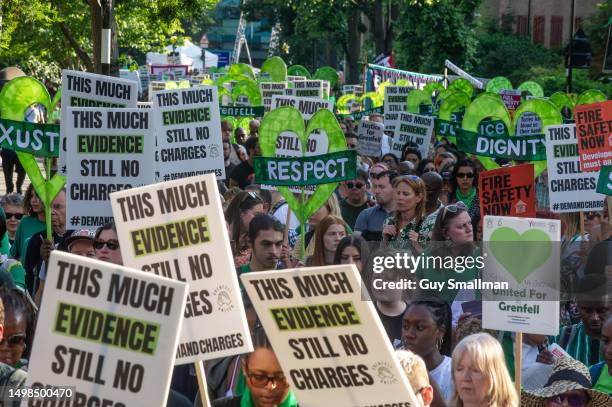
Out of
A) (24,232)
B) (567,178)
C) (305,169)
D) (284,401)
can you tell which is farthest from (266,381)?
(567,178)

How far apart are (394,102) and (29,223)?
12.4 metres

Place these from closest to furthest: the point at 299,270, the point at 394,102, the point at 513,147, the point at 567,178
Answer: the point at 299,270, the point at 567,178, the point at 513,147, the point at 394,102

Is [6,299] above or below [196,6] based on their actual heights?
below

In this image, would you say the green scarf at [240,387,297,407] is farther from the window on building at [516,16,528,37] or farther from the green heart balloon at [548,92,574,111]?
the window on building at [516,16,528,37]

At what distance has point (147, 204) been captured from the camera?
19.8 ft

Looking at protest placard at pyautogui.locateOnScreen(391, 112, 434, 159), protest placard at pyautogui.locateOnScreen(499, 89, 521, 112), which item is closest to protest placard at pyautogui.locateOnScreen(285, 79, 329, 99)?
protest placard at pyautogui.locateOnScreen(391, 112, 434, 159)

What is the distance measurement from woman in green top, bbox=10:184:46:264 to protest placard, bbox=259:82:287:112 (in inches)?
473

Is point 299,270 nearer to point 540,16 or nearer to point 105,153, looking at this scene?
point 105,153

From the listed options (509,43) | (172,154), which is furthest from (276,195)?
(509,43)

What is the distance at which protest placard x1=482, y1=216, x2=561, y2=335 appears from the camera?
6934 millimetres

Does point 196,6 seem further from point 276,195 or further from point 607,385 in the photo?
point 607,385

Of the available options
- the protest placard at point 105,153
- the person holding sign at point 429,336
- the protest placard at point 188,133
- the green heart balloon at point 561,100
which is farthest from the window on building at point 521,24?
the person holding sign at point 429,336

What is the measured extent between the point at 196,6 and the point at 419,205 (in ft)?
45.1

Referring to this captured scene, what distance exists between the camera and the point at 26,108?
442 inches
